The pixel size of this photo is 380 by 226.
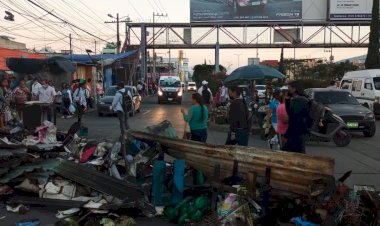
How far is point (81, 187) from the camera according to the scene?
266 inches

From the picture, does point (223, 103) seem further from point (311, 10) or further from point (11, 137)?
point (311, 10)

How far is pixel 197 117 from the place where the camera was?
27.7 feet

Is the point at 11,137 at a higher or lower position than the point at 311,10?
lower

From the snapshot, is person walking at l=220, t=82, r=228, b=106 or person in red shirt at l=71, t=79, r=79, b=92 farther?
person in red shirt at l=71, t=79, r=79, b=92

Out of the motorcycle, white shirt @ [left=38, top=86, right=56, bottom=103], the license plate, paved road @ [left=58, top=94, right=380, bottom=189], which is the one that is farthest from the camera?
white shirt @ [left=38, top=86, right=56, bottom=103]

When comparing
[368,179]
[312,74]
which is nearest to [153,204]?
[368,179]

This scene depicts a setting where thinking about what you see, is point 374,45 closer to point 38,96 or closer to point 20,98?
point 38,96

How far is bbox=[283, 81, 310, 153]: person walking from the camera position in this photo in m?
6.93

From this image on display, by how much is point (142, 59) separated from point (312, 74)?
2047 centimetres

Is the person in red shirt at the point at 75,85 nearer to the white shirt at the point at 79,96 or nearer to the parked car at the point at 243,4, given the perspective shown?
the white shirt at the point at 79,96

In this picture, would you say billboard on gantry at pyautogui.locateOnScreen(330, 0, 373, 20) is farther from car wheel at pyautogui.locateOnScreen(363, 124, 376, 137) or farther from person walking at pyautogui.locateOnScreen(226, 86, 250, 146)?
person walking at pyautogui.locateOnScreen(226, 86, 250, 146)

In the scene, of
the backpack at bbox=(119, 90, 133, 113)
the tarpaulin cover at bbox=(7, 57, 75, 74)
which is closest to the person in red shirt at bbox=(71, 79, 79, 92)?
the tarpaulin cover at bbox=(7, 57, 75, 74)

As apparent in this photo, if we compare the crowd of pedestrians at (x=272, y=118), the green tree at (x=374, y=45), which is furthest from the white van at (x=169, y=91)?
the crowd of pedestrians at (x=272, y=118)

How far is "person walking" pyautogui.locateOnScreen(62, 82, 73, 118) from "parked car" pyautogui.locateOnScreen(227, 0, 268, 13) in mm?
25918
